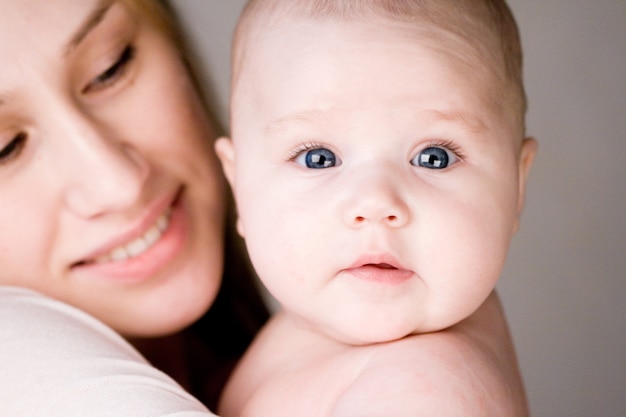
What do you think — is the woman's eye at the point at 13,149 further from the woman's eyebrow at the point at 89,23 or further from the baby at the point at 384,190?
the baby at the point at 384,190

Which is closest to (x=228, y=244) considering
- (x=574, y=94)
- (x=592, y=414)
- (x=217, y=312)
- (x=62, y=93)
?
(x=217, y=312)

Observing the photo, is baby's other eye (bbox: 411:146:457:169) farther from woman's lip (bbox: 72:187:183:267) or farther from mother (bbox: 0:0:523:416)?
woman's lip (bbox: 72:187:183:267)

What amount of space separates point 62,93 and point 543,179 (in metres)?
1.54

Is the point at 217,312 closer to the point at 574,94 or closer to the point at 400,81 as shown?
the point at 400,81

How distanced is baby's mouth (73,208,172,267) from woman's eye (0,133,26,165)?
23 cm

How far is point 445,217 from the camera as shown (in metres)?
1.04

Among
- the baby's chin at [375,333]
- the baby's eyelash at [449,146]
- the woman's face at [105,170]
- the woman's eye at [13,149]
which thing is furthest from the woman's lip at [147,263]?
the baby's eyelash at [449,146]

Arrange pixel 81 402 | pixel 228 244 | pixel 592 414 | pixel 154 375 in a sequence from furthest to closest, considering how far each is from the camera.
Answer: pixel 592 414 < pixel 228 244 < pixel 154 375 < pixel 81 402

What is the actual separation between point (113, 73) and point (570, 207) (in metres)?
1.49

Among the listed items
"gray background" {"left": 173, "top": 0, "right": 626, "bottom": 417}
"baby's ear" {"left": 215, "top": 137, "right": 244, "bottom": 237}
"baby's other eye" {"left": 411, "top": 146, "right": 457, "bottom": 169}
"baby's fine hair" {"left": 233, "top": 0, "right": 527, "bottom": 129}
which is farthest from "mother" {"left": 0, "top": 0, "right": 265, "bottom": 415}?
"gray background" {"left": 173, "top": 0, "right": 626, "bottom": 417}

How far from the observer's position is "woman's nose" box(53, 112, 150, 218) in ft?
4.28

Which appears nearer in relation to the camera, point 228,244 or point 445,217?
point 445,217

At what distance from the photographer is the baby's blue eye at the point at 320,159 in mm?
1114

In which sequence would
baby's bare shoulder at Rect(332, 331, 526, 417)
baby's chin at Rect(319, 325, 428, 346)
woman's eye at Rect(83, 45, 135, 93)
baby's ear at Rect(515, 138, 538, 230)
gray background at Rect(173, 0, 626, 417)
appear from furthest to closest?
gray background at Rect(173, 0, 626, 417), woman's eye at Rect(83, 45, 135, 93), baby's ear at Rect(515, 138, 538, 230), baby's chin at Rect(319, 325, 428, 346), baby's bare shoulder at Rect(332, 331, 526, 417)
